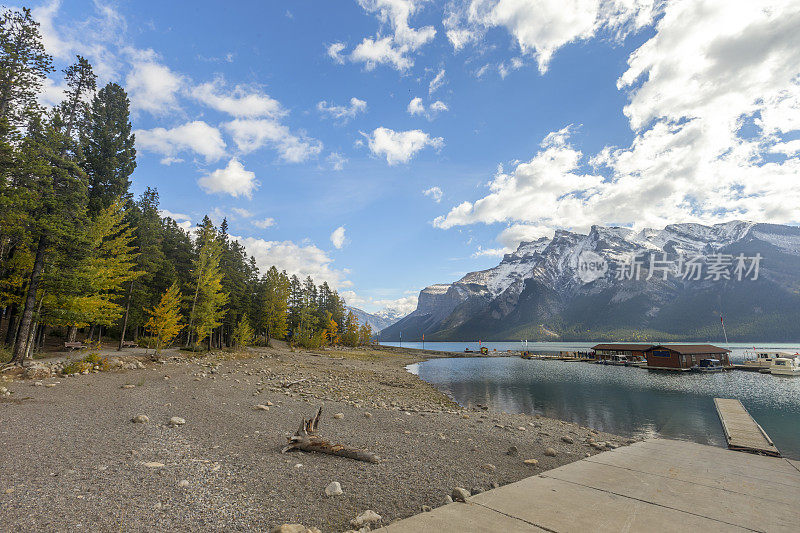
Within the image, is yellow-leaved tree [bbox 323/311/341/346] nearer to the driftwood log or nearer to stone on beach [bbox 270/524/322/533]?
the driftwood log

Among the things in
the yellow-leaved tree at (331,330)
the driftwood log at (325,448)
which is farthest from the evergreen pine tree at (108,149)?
the yellow-leaved tree at (331,330)

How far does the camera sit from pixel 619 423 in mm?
25516

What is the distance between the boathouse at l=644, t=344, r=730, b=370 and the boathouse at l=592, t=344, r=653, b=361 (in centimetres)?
881

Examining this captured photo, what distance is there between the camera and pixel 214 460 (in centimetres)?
909

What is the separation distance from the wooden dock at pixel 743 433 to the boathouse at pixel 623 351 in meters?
63.4

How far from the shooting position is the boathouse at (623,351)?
84.1 meters

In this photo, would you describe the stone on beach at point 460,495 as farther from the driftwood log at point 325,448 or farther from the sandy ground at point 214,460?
the driftwood log at point 325,448

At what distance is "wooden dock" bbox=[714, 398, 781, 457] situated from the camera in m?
16.6

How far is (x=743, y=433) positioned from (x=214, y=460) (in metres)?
28.8

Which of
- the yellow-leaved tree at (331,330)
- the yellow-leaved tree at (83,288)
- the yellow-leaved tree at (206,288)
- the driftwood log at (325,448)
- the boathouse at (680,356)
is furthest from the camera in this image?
the yellow-leaved tree at (331,330)

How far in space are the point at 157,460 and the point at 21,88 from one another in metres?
27.9

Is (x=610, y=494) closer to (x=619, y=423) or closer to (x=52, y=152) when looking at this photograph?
(x=619, y=423)

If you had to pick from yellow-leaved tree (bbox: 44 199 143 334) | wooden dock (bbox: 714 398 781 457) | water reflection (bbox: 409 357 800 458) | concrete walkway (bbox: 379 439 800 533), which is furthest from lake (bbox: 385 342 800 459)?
yellow-leaved tree (bbox: 44 199 143 334)

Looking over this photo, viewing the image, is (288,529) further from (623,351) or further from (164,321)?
(623,351)
